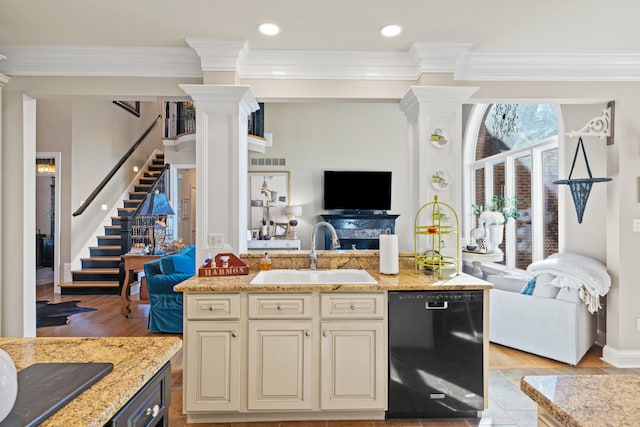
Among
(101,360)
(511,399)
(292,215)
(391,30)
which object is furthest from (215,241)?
(292,215)

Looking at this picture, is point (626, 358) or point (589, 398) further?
point (626, 358)

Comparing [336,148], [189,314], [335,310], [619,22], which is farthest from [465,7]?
[336,148]

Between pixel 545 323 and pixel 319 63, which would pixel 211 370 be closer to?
pixel 319 63

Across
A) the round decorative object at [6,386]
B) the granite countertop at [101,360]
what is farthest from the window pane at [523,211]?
the round decorative object at [6,386]

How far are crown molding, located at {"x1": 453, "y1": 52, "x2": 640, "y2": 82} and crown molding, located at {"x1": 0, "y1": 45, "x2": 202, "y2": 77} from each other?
221 centimetres

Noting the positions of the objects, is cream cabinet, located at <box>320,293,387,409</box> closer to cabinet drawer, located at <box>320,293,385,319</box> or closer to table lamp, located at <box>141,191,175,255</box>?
cabinet drawer, located at <box>320,293,385,319</box>

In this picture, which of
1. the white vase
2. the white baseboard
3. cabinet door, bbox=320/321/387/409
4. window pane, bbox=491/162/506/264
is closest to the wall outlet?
cabinet door, bbox=320/321/387/409

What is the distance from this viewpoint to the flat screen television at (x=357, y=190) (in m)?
6.55

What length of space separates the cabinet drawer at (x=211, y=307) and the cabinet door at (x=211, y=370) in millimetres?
68

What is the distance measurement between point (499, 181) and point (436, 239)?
295 centimetres

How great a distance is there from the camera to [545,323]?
10.5ft

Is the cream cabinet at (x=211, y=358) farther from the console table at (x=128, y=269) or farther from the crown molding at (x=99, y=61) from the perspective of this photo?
the console table at (x=128, y=269)

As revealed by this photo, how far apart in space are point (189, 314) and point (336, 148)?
5106 millimetres

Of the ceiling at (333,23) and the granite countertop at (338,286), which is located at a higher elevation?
the ceiling at (333,23)
